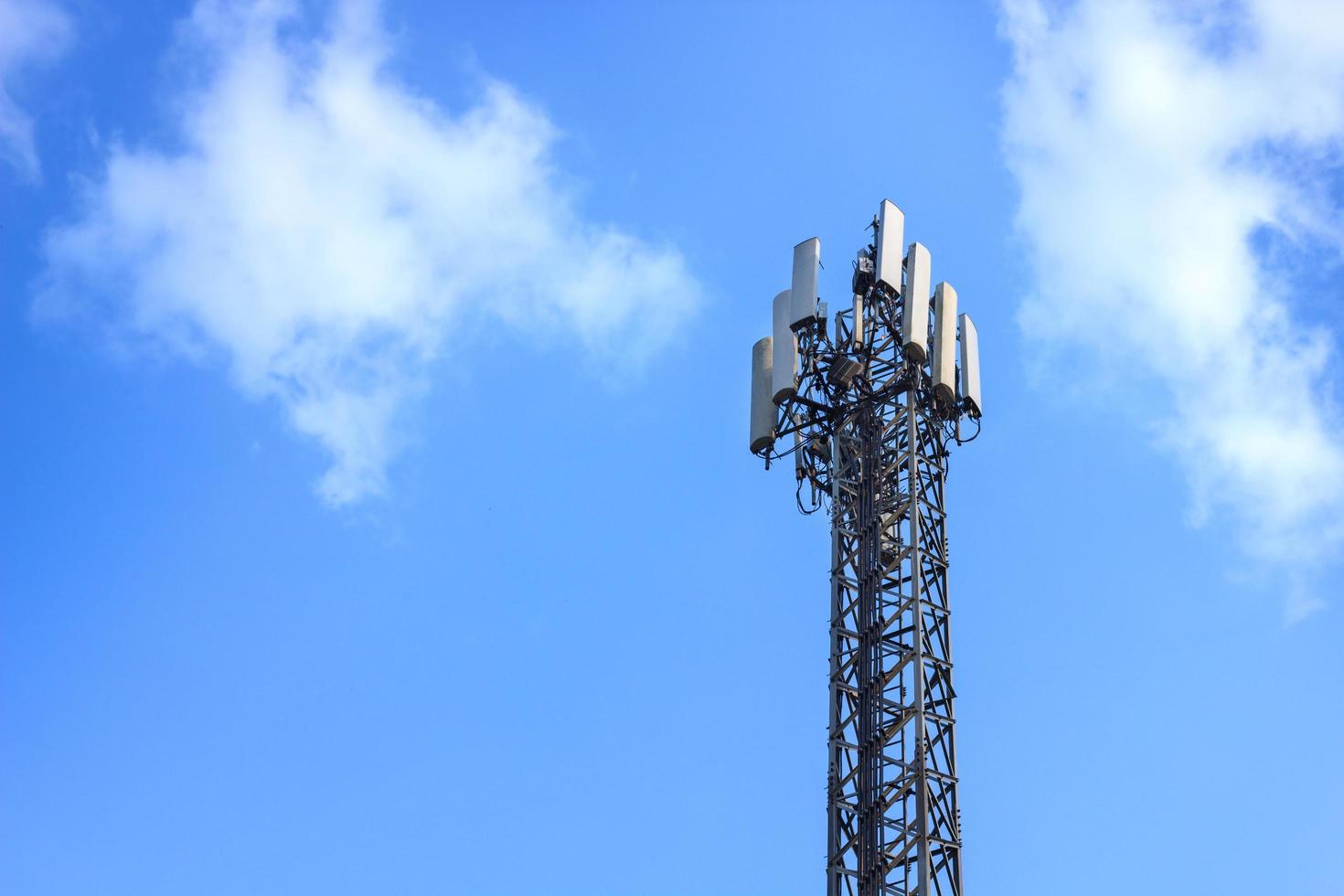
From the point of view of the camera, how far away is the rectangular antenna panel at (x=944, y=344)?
46.8 m

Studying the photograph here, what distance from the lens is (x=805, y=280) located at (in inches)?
1907

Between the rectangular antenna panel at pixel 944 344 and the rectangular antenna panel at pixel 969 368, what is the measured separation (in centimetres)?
40

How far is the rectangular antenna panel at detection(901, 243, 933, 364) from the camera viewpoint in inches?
1825

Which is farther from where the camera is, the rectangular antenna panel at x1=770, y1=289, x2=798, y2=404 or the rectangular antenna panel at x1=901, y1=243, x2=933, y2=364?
the rectangular antenna panel at x1=770, y1=289, x2=798, y2=404

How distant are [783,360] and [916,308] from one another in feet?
12.7

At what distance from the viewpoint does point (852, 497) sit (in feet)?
152

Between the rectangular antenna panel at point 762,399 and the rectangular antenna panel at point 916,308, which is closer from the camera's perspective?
the rectangular antenna panel at point 916,308

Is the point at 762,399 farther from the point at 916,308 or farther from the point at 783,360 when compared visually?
the point at 916,308

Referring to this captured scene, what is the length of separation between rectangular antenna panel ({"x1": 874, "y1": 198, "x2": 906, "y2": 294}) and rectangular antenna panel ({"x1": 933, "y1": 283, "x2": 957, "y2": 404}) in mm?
1292

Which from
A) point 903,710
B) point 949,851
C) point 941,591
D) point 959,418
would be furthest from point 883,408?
point 949,851

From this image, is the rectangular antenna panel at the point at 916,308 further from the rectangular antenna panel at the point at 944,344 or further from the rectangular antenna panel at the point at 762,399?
the rectangular antenna panel at the point at 762,399

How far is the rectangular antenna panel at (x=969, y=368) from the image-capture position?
47719 mm

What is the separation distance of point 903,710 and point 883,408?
8.76 m

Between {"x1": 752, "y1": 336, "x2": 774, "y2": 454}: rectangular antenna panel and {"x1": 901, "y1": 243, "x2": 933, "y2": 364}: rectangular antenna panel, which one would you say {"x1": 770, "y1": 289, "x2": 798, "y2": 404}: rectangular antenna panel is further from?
{"x1": 901, "y1": 243, "x2": 933, "y2": 364}: rectangular antenna panel
